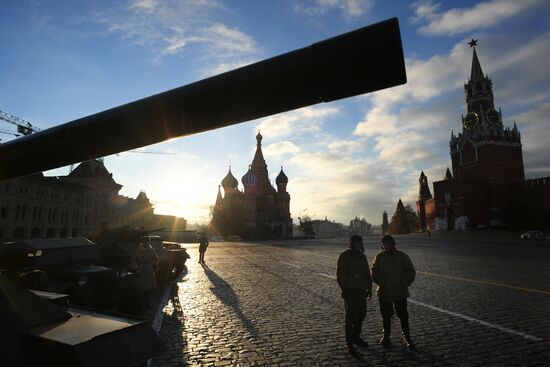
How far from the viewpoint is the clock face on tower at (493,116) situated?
74.0 metres

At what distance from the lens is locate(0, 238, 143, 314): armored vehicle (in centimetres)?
674

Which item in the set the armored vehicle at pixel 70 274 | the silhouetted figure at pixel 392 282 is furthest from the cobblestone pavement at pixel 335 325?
the armored vehicle at pixel 70 274

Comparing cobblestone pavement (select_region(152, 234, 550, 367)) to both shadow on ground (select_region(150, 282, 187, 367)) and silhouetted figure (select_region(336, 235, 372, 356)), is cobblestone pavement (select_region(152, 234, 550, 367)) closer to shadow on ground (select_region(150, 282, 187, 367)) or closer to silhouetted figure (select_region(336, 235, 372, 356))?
shadow on ground (select_region(150, 282, 187, 367))

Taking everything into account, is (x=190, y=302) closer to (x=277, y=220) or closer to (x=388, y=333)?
(x=388, y=333)

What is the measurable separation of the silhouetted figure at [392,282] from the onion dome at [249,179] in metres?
80.3

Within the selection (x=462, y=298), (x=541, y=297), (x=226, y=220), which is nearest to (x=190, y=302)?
(x=462, y=298)

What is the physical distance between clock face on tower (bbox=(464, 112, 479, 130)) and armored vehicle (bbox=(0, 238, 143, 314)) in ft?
268

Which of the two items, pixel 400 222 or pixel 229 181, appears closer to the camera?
pixel 229 181

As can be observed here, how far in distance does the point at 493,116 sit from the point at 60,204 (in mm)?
82868

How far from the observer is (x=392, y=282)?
219 inches

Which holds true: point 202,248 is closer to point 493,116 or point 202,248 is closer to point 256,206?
point 256,206

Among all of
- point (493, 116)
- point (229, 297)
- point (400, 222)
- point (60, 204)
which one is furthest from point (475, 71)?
point (229, 297)

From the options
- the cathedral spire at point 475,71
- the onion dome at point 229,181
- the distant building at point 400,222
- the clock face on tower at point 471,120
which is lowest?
the distant building at point 400,222

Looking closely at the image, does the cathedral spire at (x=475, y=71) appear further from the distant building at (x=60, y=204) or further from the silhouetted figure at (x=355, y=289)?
the silhouetted figure at (x=355, y=289)
